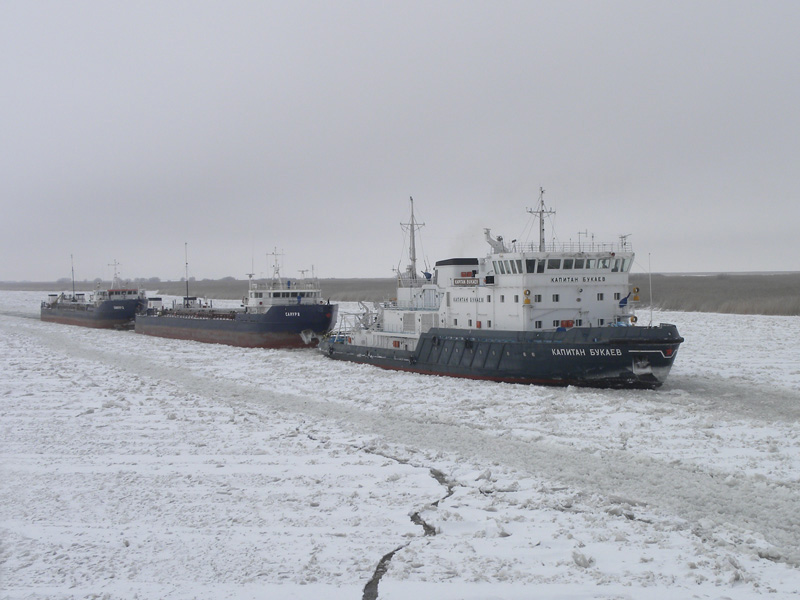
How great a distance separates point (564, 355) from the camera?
1998 centimetres

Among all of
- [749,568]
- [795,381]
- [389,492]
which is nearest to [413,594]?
[389,492]

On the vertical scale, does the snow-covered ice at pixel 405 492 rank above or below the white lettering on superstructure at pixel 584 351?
below

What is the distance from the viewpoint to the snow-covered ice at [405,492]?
7.54 meters

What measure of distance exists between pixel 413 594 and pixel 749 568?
425 centimetres

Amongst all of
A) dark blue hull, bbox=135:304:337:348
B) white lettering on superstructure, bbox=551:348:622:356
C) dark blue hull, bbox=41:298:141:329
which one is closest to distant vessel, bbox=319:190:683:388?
white lettering on superstructure, bbox=551:348:622:356

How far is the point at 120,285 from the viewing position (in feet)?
205

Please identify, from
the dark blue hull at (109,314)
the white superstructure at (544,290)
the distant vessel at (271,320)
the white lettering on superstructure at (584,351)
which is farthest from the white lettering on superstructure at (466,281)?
the dark blue hull at (109,314)

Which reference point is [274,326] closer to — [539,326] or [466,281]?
[466,281]

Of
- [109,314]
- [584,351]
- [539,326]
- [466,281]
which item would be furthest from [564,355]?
[109,314]

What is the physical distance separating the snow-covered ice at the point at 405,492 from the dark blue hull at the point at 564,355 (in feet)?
2.14

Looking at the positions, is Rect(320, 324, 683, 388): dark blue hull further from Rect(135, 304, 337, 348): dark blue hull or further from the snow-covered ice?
Rect(135, 304, 337, 348): dark blue hull

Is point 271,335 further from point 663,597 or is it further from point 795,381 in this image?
point 663,597

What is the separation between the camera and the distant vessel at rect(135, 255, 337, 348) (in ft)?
120

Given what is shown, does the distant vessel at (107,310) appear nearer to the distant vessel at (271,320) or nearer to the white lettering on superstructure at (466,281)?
the distant vessel at (271,320)
